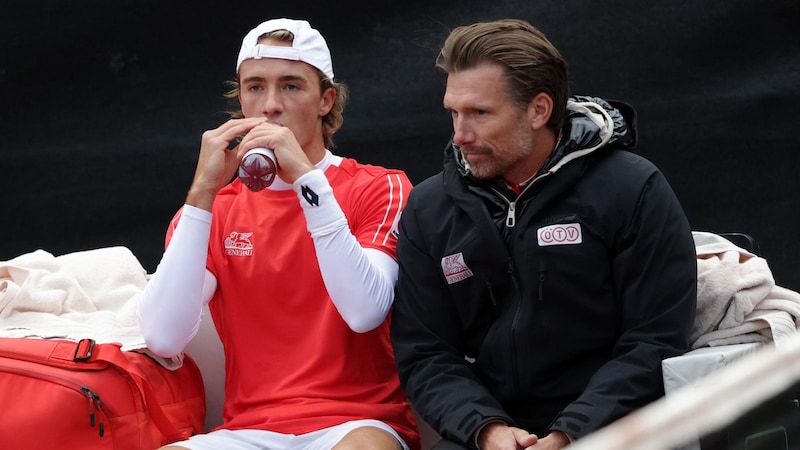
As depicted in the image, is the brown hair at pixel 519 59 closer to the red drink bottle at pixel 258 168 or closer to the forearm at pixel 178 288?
the red drink bottle at pixel 258 168

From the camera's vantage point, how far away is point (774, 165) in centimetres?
320

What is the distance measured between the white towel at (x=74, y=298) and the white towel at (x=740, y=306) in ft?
4.23

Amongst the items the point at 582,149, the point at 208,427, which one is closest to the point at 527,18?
the point at 582,149

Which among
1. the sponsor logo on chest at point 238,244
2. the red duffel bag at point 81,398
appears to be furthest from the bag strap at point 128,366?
the sponsor logo on chest at point 238,244

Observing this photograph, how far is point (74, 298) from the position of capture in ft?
9.33

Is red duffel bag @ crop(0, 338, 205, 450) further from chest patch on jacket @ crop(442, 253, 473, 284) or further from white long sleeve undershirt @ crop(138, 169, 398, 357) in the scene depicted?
chest patch on jacket @ crop(442, 253, 473, 284)

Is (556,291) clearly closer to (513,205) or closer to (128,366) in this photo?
(513,205)

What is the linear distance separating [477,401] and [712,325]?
1.75 ft

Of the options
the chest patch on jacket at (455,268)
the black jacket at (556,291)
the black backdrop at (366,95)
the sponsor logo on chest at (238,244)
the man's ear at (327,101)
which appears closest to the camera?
the black jacket at (556,291)

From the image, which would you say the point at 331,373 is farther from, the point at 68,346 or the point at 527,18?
the point at 527,18

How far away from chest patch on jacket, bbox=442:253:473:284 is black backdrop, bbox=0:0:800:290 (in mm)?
1066

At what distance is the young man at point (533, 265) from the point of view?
90.1 inches

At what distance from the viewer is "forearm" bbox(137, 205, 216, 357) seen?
2.56 metres

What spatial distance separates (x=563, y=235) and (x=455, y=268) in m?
0.25
